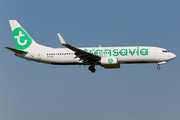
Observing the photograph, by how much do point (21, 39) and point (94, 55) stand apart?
14322mm

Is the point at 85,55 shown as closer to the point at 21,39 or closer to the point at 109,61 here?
the point at 109,61

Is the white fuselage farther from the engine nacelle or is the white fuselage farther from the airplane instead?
the engine nacelle

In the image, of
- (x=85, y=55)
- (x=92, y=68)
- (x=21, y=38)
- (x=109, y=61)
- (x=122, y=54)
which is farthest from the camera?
(x=21, y=38)

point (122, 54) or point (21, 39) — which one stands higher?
point (21, 39)

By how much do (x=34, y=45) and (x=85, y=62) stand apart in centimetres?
994

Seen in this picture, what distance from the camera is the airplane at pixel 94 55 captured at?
4841cm

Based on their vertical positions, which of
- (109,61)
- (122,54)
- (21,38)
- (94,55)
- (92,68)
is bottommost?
(92,68)

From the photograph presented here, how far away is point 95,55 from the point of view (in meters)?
48.0

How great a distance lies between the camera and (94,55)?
47938 millimetres

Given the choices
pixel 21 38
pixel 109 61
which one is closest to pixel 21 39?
pixel 21 38

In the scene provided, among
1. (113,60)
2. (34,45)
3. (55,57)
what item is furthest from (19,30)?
(113,60)

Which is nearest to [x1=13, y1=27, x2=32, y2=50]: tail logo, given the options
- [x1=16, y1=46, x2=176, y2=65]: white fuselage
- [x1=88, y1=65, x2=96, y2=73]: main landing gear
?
[x1=16, y1=46, x2=176, y2=65]: white fuselage

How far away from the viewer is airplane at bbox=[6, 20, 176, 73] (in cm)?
4841

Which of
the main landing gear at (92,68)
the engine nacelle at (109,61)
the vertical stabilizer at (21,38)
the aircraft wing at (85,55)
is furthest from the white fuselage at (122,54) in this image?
the vertical stabilizer at (21,38)
